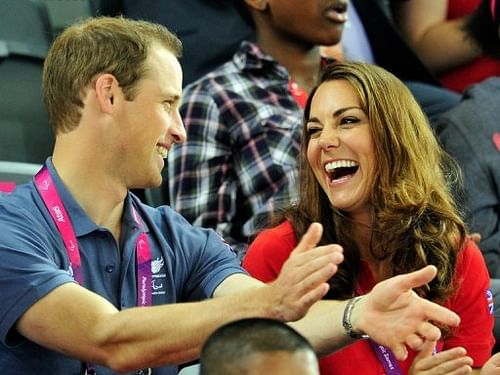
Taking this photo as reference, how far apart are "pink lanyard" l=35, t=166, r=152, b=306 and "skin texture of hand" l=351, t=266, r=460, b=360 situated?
53 cm

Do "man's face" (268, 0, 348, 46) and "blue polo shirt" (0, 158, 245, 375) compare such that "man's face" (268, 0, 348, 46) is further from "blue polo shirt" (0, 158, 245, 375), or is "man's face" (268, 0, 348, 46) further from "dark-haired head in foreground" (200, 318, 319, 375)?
"dark-haired head in foreground" (200, 318, 319, 375)

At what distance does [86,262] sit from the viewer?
2279mm

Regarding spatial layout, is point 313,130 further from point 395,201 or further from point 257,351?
point 257,351

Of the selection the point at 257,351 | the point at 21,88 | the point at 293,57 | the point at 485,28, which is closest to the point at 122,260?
the point at 257,351

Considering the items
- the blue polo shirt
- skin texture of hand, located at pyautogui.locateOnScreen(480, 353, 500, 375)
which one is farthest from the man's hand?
skin texture of hand, located at pyautogui.locateOnScreen(480, 353, 500, 375)

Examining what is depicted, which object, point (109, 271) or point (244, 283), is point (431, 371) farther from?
point (109, 271)

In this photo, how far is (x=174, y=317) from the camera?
2.06 m

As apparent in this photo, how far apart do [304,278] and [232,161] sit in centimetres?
132

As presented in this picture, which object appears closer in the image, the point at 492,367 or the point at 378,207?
the point at 492,367

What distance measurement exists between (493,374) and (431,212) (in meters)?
0.45

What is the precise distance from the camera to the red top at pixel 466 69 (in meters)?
4.05

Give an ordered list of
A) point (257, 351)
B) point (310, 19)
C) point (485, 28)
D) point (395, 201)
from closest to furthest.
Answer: point (257, 351) < point (395, 201) < point (310, 19) < point (485, 28)

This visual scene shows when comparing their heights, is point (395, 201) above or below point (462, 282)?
above

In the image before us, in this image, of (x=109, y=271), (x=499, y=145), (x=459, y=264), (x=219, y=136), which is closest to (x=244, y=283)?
(x=109, y=271)
